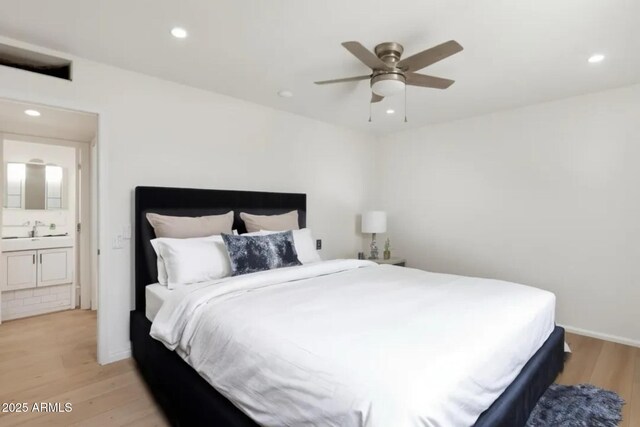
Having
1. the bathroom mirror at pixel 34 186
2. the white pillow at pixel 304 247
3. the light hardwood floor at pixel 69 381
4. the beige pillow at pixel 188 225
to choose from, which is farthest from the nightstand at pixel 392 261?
the bathroom mirror at pixel 34 186

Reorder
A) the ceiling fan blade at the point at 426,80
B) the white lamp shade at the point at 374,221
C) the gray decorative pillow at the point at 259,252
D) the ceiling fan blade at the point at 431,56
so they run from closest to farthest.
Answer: the ceiling fan blade at the point at 431,56
the ceiling fan blade at the point at 426,80
the gray decorative pillow at the point at 259,252
the white lamp shade at the point at 374,221

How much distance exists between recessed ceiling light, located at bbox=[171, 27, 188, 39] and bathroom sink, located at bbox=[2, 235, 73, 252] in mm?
3205

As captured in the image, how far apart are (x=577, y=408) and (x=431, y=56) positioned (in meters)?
2.27

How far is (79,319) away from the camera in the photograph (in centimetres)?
357

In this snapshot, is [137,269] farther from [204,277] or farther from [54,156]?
[54,156]

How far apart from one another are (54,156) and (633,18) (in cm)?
581

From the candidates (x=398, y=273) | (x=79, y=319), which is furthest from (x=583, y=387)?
(x=79, y=319)

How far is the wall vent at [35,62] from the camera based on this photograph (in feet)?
7.37

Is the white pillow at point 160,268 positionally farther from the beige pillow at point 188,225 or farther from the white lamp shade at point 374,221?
the white lamp shade at point 374,221

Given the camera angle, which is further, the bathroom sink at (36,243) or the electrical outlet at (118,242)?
the bathroom sink at (36,243)

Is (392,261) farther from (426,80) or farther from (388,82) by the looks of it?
(388,82)

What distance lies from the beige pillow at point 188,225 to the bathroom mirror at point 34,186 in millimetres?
2675

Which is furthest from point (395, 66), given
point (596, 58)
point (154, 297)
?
point (154, 297)

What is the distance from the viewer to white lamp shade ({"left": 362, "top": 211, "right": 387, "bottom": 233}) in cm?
427
